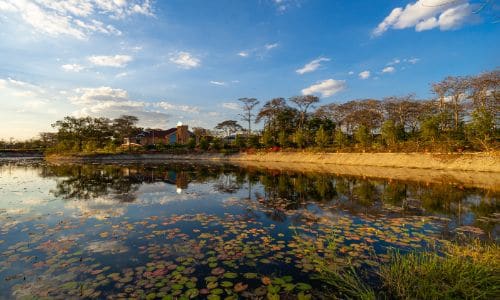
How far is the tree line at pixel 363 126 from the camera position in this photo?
28562 millimetres

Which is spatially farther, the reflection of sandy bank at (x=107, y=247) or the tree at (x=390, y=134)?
the tree at (x=390, y=134)

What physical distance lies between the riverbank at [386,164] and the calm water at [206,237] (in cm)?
754

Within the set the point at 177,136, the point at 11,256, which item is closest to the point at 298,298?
the point at 11,256

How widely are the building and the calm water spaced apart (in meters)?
68.4

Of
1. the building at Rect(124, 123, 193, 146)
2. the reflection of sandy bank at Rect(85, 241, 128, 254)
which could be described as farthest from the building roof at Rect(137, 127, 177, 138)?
the reflection of sandy bank at Rect(85, 241, 128, 254)

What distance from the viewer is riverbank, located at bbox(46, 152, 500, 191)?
779 inches

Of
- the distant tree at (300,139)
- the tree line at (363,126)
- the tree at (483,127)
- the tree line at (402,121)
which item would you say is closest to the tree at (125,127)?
the tree line at (363,126)

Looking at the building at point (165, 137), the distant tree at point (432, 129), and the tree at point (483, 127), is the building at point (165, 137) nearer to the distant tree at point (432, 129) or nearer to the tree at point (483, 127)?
the distant tree at point (432, 129)

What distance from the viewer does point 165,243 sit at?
6.37m

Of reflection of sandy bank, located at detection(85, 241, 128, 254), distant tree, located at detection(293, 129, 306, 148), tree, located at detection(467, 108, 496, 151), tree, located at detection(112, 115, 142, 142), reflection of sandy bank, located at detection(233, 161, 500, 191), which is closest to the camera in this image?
reflection of sandy bank, located at detection(85, 241, 128, 254)

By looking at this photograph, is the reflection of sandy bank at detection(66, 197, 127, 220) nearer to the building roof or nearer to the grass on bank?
the grass on bank

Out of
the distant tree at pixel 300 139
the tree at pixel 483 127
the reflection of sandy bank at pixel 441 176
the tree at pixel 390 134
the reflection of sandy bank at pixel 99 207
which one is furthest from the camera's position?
the distant tree at pixel 300 139

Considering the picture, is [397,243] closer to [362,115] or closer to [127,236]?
[127,236]

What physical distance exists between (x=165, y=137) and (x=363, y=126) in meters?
63.6
